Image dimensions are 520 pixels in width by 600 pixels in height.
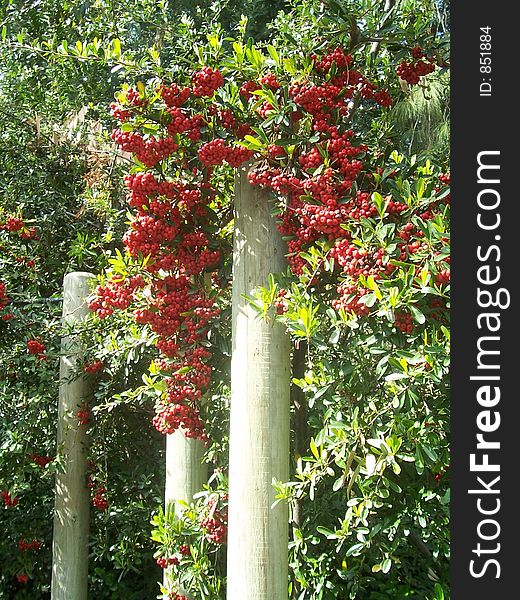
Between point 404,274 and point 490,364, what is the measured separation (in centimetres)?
25

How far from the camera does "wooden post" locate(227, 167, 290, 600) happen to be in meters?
1.68

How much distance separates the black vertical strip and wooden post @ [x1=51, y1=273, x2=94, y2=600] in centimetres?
167

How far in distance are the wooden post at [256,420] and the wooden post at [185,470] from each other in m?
0.34

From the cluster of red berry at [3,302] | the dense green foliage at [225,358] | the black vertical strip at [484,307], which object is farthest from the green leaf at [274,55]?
the cluster of red berry at [3,302]

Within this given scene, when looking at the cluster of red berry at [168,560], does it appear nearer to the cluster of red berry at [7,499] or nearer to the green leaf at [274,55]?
the cluster of red berry at [7,499]

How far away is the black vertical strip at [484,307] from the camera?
4.23ft

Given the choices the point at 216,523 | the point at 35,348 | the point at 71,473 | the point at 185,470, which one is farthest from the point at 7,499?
the point at 216,523

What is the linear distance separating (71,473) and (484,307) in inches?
73.6

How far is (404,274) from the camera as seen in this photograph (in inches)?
56.6

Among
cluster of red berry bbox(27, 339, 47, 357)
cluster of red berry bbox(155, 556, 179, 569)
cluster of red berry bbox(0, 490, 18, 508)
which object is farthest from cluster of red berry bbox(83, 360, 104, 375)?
cluster of red berry bbox(155, 556, 179, 569)

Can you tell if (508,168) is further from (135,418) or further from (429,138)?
(429,138)

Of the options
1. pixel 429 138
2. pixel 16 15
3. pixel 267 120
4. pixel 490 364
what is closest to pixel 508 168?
pixel 490 364

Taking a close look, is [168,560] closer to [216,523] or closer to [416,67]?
[216,523]

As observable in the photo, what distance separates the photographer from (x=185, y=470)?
209 centimetres
